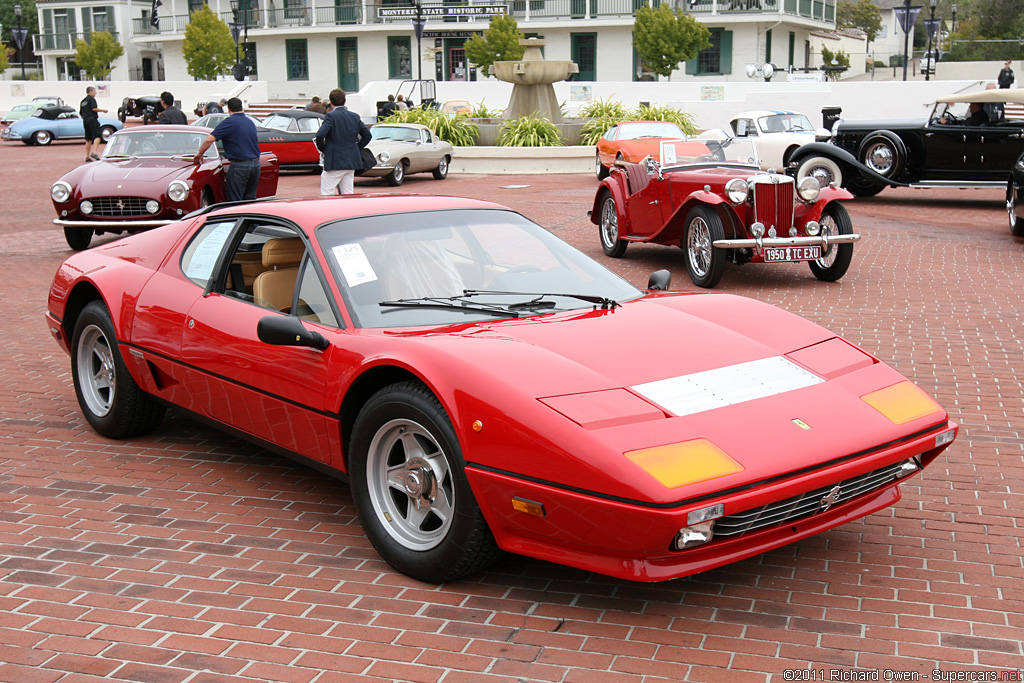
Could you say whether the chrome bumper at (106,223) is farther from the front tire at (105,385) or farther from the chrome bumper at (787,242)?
the front tire at (105,385)

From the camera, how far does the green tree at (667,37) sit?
4684cm

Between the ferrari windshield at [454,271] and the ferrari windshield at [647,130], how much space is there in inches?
699

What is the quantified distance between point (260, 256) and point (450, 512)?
1.79 meters

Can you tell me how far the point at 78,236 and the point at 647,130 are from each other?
518 inches

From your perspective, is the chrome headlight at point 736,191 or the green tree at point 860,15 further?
the green tree at point 860,15

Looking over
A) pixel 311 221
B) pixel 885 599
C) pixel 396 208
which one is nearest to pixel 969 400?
pixel 885 599

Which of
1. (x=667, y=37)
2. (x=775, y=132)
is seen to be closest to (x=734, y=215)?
(x=775, y=132)

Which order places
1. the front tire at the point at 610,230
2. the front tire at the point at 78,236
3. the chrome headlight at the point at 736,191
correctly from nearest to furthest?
1. the chrome headlight at the point at 736,191
2. the front tire at the point at 610,230
3. the front tire at the point at 78,236

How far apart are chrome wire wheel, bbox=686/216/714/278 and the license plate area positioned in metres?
0.60

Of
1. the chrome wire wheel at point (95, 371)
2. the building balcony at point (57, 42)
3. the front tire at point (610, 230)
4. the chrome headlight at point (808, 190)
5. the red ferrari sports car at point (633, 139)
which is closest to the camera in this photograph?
the chrome wire wheel at point (95, 371)

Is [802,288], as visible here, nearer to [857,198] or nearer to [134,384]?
[134,384]

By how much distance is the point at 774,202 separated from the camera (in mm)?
10273

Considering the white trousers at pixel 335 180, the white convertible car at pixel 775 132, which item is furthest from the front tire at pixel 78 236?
the white convertible car at pixel 775 132

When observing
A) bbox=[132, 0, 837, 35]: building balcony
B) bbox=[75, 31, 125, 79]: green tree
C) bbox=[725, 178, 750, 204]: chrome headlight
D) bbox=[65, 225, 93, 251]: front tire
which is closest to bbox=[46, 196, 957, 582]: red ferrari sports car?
bbox=[725, 178, 750, 204]: chrome headlight
